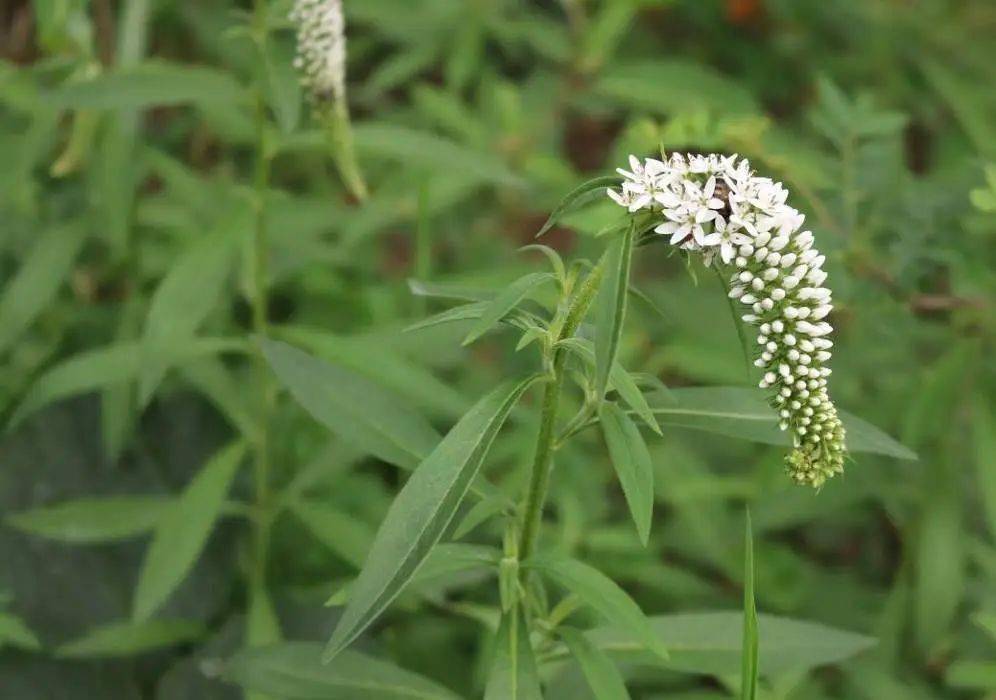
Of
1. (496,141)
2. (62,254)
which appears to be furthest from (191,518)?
(496,141)

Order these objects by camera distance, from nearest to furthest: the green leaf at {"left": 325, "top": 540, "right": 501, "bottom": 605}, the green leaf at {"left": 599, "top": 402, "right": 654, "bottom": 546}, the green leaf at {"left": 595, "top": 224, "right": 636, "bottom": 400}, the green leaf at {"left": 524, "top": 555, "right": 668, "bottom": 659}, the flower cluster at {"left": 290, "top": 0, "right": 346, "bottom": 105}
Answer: the green leaf at {"left": 595, "top": 224, "right": 636, "bottom": 400} → the green leaf at {"left": 599, "top": 402, "right": 654, "bottom": 546} → the green leaf at {"left": 524, "top": 555, "right": 668, "bottom": 659} → the green leaf at {"left": 325, "top": 540, "right": 501, "bottom": 605} → the flower cluster at {"left": 290, "top": 0, "right": 346, "bottom": 105}

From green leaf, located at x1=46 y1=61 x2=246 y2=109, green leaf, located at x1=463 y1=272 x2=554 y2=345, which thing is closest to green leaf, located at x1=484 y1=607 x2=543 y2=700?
green leaf, located at x1=463 y1=272 x2=554 y2=345

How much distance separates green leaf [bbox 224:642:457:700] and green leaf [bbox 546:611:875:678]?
11.6 inches

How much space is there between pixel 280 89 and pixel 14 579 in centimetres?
150

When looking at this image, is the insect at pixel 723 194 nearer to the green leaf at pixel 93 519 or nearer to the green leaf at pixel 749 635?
the green leaf at pixel 749 635

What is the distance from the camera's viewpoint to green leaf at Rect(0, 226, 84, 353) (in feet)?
9.61

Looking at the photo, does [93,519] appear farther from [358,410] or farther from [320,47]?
[320,47]

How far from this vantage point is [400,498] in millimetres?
1665

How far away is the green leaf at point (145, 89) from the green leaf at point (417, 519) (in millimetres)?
1273

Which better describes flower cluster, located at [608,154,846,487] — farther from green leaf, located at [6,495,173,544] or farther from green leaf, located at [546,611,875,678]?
green leaf, located at [6,495,173,544]

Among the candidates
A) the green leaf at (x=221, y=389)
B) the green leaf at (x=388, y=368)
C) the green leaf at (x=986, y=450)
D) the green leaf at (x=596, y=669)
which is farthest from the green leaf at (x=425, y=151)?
the green leaf at (x=986, y=450)

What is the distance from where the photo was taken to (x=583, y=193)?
1.65 metres

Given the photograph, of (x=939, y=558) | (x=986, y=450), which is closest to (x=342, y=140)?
(x=986, y=450)

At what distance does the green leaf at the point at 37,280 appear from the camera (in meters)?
2.93
